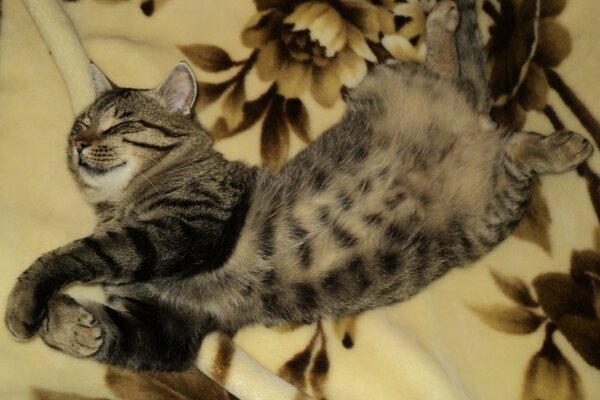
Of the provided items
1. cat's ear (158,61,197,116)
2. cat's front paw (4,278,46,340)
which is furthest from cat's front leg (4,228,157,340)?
cat's ear (158,61,197,116)

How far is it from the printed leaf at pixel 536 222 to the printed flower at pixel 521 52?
26cm

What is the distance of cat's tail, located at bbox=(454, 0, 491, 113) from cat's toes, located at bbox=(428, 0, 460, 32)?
0.7 inches

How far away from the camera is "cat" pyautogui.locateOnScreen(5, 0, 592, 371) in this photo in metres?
1.74

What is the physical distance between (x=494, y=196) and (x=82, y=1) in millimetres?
1642

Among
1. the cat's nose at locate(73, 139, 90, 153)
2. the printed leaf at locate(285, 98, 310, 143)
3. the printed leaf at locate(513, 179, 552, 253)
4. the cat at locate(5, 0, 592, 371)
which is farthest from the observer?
the printed leaf at locate(285, 98, 310, 143)

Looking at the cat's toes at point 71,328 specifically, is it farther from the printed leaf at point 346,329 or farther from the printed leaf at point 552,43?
the printed leaf at point 552,43

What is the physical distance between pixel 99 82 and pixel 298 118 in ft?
2.30

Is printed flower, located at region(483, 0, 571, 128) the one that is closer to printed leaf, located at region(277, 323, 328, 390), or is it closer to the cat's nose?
printed leaf, located at region(277, 323, 328, 390)

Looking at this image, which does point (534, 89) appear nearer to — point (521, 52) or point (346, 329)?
point (521, 52)

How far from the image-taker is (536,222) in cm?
199

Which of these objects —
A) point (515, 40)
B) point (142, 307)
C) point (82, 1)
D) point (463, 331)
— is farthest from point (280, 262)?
point (82, 1)

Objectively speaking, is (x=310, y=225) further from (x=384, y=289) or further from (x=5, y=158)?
(x=5, y=158)

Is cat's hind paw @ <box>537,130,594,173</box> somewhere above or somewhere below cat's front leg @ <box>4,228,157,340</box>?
above

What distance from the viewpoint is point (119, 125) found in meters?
1.91
